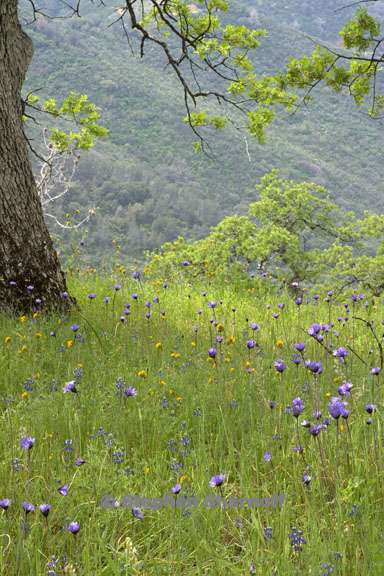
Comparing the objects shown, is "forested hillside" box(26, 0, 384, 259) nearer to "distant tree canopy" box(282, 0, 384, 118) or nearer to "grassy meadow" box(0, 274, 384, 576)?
"distant tree canopy" box(282, 0, 384, 118)

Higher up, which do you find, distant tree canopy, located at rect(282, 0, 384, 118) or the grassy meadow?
distant tree canopy, located at rect(282, 0, 384, 118)

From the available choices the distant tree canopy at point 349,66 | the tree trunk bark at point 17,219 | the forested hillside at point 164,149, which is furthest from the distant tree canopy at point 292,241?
the forested hillside at point 164,149

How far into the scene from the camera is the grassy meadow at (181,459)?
1924 millimetres

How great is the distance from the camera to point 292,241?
24953 millimetres

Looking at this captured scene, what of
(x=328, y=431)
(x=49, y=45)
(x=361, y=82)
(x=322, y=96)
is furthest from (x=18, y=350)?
(x=322, y=96)

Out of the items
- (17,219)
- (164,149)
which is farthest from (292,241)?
(164,149)

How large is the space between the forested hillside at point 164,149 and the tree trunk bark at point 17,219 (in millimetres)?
70928

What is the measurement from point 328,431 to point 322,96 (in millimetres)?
157820

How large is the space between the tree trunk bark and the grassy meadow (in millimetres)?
553

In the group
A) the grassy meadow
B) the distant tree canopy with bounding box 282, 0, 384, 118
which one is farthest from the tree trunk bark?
the distant tree canopy with bounding box 282, 0, 384, 118

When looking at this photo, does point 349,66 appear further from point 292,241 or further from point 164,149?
point 164,149

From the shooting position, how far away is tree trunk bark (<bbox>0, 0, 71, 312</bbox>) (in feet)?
16.8

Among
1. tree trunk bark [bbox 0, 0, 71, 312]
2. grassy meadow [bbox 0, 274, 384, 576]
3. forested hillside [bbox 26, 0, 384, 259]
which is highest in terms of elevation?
forested hillside [bbox 26, 0, 384, 259]

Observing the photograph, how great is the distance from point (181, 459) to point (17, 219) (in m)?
3.14
